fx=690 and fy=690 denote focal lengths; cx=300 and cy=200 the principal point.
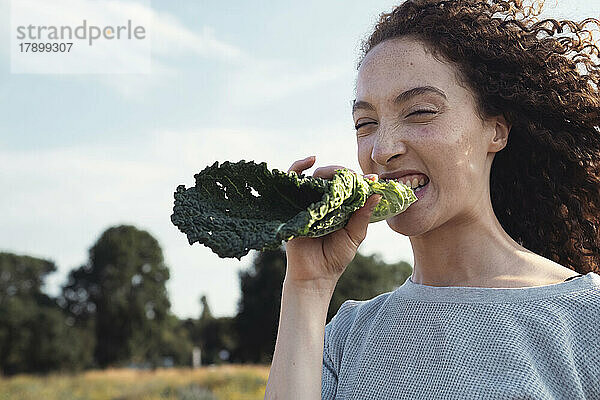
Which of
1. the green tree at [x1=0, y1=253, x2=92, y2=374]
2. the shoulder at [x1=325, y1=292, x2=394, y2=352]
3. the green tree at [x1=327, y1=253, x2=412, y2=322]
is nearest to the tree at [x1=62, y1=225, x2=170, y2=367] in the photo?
the green tree at [x1=0, y1=253, x2=92, y2=374]

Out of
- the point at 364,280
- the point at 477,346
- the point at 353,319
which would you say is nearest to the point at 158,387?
the point at 364,280

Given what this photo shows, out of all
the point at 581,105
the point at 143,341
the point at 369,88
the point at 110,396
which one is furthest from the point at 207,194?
the point at 143,341

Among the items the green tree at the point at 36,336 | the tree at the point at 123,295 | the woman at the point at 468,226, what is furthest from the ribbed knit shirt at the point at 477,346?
the tree at the point at 123,295

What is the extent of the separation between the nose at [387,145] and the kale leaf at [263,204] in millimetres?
117

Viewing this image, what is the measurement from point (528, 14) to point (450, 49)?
0.43 meters

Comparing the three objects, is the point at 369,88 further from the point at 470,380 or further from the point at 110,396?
the point at 110,396

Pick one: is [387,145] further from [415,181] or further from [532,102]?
[532,102]

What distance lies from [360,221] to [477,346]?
1.58 feet

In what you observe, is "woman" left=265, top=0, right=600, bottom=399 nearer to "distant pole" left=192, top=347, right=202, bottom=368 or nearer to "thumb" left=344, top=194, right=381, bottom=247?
"thumb" left=344, top=194, right=381, bottom=247

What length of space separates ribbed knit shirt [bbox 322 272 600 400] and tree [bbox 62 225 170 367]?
1017 inches

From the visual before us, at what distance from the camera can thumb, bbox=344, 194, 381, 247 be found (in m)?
1.82

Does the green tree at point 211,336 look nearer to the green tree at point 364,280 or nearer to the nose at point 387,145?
the green tree at point 364,280

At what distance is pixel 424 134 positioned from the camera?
1.95m

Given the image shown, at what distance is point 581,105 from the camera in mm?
2217
